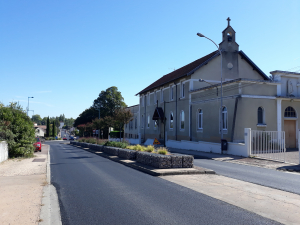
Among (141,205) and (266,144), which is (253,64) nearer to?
(266,144)

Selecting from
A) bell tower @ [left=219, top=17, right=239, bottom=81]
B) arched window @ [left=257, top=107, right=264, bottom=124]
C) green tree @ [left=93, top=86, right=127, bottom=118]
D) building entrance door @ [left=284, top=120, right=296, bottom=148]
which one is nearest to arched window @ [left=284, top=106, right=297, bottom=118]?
building entrance door @ [left=284, top=120, right=296, bottom=148]

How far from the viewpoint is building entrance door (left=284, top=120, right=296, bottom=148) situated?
25.5 m

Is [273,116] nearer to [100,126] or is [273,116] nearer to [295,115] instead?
[295,115]

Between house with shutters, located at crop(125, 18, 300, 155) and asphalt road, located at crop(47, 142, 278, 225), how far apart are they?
14119 millimetres

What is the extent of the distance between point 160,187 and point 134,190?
93 cm

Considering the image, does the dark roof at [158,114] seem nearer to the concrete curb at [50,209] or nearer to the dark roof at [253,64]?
the dark roof at [253,64]

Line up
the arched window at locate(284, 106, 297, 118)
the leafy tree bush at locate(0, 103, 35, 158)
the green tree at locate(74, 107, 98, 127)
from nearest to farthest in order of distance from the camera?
the leafy tree bush at locate(0, 103, 35, 158) → the arched window at locate(284, 106, 297, 118) → the green tree at locate(74, 107, 98, 127)

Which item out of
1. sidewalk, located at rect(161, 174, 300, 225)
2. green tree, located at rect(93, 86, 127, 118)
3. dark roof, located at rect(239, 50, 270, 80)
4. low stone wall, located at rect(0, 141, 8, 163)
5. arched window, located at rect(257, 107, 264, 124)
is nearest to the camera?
sidewalk, located at rect(161, 174, 300, 225)

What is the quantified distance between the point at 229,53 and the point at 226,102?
8.75 metres

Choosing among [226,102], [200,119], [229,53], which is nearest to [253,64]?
[229,53]

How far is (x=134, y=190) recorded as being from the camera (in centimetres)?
870

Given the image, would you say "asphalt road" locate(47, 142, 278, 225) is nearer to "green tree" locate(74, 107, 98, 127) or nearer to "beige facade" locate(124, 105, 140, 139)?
"beige facade" locate(124, 105, 140, 139)

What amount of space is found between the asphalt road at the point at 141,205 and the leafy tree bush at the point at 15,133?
10.7 metres

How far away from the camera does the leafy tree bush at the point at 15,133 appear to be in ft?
62.5
